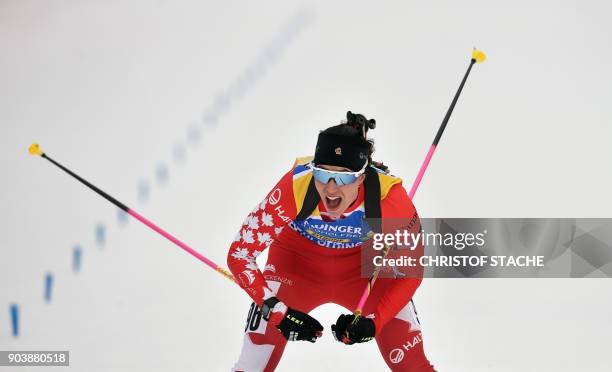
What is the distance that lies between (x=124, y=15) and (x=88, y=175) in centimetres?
171

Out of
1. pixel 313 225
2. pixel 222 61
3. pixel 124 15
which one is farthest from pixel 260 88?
pixel 313 225

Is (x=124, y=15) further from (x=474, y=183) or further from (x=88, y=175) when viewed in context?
(x=474, y=183)

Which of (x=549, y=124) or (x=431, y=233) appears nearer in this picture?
(x=431, y=233)

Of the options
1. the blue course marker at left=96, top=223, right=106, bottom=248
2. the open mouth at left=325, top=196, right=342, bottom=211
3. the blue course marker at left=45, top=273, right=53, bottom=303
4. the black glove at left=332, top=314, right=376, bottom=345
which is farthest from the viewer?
the blue course marker at left=96, top=223, right=106, bottom=248

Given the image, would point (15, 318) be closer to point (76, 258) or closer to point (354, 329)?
point (76, 258)

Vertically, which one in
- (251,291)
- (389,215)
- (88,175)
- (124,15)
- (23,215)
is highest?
(124,15)

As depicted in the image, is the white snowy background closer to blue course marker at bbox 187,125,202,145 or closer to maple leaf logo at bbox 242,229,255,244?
blue course marker at bbox 187,125,202,145

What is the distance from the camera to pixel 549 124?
6309mm

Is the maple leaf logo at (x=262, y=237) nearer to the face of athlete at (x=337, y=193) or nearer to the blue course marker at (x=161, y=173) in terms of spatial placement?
the face of athlete at (x=337, y=193)

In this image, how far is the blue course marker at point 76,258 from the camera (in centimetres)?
520

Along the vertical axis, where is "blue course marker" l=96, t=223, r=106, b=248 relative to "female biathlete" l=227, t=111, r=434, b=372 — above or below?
above

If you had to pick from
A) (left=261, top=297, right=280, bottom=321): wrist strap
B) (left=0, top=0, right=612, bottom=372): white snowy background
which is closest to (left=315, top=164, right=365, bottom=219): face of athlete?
(left=261, top=297, right=280, bottom=321): wrist strap

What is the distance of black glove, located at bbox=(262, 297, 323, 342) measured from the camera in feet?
11.3

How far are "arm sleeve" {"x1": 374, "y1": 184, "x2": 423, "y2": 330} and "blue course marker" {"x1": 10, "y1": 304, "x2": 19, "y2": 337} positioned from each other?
2298 mm
